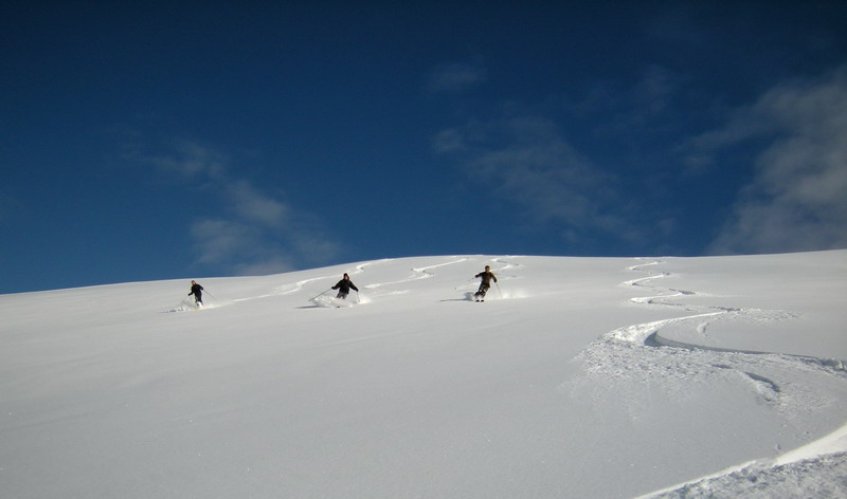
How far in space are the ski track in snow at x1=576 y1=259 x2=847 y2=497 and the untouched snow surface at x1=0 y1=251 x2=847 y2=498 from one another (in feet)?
0.06

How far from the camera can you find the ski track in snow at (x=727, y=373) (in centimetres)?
290

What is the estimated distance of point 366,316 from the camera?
11336 millimetres

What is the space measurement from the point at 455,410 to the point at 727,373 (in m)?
2.71

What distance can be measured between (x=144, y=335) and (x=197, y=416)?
7.27 m

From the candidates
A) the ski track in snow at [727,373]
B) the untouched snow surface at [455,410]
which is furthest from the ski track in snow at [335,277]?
the ski track in snow at [727,373]

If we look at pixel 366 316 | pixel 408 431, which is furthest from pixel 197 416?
pixel 366 316

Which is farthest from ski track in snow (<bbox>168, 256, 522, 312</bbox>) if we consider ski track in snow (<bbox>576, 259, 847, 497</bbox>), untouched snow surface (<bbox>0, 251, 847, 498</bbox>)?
ski track in snow (<bbox>576, 259, 847, 497</bbox>)

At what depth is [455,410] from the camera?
14.5 feet

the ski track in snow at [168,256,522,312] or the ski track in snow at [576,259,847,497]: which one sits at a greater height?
the ski track in snow at [168,256,522,312]

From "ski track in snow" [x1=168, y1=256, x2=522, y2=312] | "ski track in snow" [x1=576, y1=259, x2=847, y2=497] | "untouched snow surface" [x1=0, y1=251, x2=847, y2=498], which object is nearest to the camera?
"ski track in snow" [x1=576, y1=259, x2=847, y2=497]

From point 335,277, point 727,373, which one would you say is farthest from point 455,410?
point 335,277

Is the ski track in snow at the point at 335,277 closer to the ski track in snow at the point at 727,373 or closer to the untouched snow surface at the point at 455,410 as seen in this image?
the untouched snow surface at the point at 455,410

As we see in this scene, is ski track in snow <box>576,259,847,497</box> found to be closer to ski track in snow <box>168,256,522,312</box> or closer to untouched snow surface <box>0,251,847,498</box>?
untouched snow surface <box>0,251,847,498</box>

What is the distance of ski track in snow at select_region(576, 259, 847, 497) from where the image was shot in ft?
9.51
